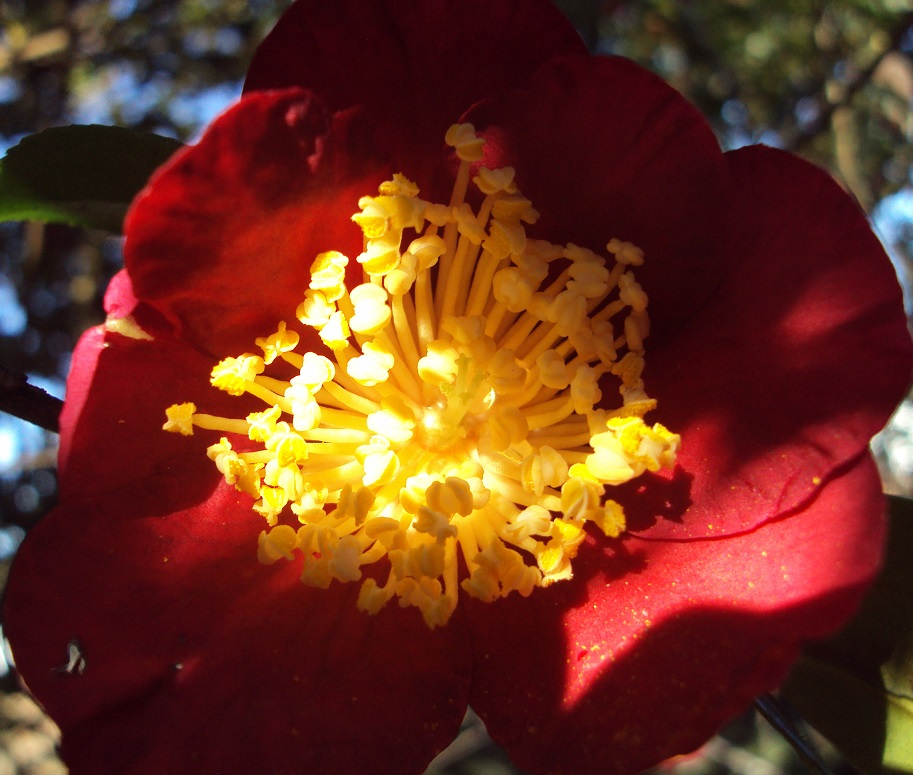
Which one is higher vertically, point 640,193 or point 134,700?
point 640,193

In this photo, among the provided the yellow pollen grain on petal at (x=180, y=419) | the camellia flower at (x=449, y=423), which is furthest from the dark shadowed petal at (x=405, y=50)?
the yellow pollen grain on petal at (x=180, y=419)

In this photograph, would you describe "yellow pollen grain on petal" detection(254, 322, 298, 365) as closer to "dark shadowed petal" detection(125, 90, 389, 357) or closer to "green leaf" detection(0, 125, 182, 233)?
"dark shadowed petal" detection(125, 90, 389, 357)

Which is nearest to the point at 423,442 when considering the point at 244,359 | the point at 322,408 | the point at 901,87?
the point at 322,408

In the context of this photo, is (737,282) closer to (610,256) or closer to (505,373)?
(610,256)

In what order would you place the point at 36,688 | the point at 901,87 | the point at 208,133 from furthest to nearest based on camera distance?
the point at 901,87, the point at 36,688, the point at 208,133

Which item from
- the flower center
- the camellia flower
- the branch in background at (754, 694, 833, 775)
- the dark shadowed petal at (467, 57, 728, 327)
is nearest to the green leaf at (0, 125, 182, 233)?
the camellia flower

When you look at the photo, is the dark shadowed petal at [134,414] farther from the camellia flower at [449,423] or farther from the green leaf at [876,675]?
the green leaf at [876,675]

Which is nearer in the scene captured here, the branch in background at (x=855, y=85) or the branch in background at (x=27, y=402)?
the branch in background at (x=27, y=402)
